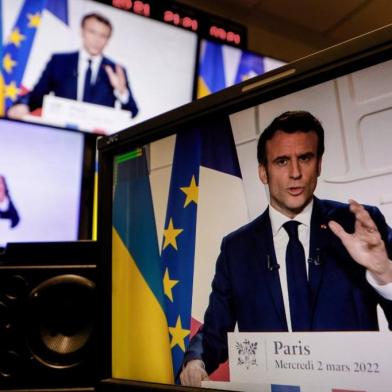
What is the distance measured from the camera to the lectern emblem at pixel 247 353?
51cm

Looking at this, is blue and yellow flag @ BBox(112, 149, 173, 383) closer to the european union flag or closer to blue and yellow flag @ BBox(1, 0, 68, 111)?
the european union flag

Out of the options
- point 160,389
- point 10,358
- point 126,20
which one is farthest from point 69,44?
point 160,389

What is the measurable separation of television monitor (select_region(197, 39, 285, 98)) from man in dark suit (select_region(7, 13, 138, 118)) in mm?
351

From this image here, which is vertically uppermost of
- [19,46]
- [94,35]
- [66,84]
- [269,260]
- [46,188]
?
[94,35]

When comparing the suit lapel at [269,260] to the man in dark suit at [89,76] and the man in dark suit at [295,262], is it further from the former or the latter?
the man in dark suit at [89,76]

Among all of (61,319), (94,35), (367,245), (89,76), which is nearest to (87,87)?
(89,76)

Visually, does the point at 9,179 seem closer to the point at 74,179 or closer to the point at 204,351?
the point at 74,179

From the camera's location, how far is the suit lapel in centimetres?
51

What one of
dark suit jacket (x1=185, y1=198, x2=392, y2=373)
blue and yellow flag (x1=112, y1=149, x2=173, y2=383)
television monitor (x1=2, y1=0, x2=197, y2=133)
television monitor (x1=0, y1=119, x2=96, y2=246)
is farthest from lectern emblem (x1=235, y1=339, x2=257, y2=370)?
television monitor (x1=2, y1=0, x2=197, y2=133)

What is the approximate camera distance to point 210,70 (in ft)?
6.04

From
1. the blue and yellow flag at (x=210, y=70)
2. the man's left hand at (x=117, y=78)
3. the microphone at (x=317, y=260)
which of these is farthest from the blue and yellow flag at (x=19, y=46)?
the microphone at (x=317, y=260)

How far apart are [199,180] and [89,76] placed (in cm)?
110

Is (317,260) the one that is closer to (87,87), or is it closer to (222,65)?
(87,87)

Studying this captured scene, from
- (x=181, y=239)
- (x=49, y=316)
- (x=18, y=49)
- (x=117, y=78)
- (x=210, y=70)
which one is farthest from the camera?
(x=210, y=70)
